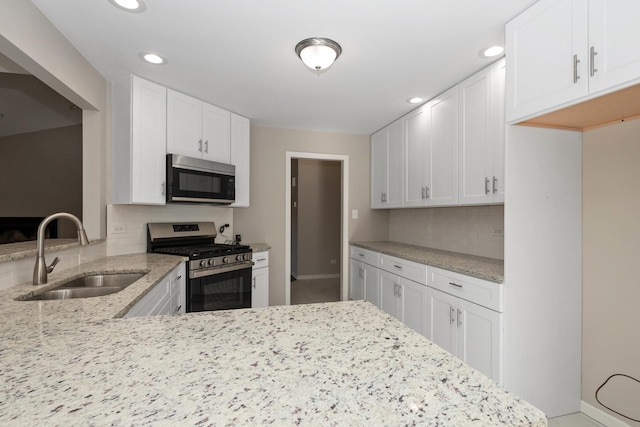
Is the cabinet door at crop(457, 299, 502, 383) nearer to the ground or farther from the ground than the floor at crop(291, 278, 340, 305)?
farther from the ground

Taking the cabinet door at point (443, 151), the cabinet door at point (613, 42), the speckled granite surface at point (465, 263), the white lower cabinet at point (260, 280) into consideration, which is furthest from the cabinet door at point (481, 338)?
the white lower cabinet at point (260, 280)

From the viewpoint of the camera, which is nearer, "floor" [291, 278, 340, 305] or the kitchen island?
the kitchen island

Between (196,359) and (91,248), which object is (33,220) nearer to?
(91,248)

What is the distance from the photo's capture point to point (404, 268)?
113 inches

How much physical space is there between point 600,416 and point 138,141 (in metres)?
3.66

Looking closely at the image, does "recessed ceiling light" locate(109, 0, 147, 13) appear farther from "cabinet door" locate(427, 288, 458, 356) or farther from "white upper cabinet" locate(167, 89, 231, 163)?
"cabinet door" locate(427, 288, 458, 356)

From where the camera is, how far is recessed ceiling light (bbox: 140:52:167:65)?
2113 mm

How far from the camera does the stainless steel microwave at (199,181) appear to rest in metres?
2.69

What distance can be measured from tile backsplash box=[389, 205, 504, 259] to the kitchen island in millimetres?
1992

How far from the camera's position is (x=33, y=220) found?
4078 mm

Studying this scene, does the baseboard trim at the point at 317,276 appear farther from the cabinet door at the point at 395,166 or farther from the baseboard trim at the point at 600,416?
the baseboard trim at the point at 600,416

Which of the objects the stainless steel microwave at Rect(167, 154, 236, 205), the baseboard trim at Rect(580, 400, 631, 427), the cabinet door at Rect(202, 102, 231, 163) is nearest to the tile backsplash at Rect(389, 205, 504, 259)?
the baseboard trim at Rect(580, 400, 631, 427)

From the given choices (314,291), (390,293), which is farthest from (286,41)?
(314,291)

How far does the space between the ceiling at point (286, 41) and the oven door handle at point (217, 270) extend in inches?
62.0
